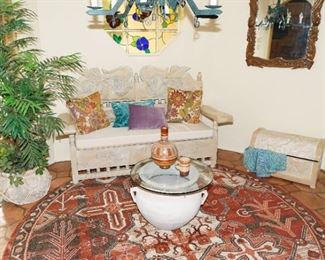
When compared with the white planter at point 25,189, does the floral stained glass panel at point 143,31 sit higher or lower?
higher

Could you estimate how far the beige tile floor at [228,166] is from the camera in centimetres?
288

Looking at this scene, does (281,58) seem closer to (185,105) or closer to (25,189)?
(185,105)

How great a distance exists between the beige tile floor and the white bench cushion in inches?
22.6

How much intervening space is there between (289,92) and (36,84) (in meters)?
2.89

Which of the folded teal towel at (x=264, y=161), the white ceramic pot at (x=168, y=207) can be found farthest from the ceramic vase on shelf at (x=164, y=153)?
the folded teal towel at (x=264, y=161)

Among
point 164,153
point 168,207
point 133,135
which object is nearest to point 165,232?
point 168,207

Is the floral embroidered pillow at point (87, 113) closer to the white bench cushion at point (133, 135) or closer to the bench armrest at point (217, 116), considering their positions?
the white bench cushion at point (133, 135)

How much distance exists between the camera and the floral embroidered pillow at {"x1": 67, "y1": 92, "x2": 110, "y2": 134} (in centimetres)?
354

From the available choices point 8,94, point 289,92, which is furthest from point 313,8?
point 8,94

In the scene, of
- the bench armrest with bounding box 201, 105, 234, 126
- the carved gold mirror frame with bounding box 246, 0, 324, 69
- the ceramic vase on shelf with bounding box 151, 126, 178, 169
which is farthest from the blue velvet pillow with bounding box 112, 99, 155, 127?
the carved gold mirror frame with bounding box 246, 0, 324, 69

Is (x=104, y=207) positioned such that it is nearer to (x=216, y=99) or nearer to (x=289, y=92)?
(x=216, y=99)

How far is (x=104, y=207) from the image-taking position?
3.13m

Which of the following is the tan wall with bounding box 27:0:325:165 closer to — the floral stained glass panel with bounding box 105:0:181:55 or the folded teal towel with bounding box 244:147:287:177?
the floral stained glass panel with bounding box 105:0:181:55

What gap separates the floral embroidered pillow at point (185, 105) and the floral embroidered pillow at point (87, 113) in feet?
2.90
